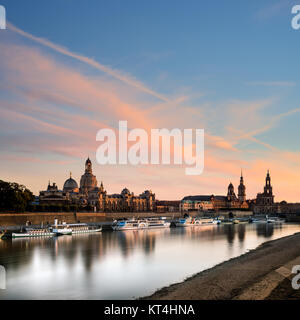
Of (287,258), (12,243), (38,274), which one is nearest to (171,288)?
(38,274)

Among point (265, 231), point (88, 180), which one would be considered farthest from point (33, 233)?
point (88, 180)

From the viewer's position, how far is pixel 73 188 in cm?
17412

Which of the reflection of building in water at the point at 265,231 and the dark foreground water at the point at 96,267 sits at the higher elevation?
the dark foreground water at the point at 96,267

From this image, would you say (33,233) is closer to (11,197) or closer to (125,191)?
(11,197)

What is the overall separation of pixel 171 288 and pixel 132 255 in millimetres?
18505

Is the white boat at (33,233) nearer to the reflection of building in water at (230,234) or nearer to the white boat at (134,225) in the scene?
the white boat at (134,225)

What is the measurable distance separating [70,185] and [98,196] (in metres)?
16.6

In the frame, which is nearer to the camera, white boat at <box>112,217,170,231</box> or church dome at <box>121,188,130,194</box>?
white boat at <box>112,217,170,231</box>

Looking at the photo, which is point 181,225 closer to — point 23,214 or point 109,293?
point 23,214

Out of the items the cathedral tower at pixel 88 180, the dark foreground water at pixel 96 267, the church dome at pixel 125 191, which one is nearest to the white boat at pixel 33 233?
Answer: the dark foreground water at pixel 96 267

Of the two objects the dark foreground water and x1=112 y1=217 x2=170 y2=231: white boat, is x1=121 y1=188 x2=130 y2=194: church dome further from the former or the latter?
the dark foreground water

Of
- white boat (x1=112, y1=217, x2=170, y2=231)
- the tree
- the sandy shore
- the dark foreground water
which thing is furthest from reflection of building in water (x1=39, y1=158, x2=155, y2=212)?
the sandy shore

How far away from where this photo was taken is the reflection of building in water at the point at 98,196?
162250 mm

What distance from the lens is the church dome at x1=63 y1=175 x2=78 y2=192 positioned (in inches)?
6836
